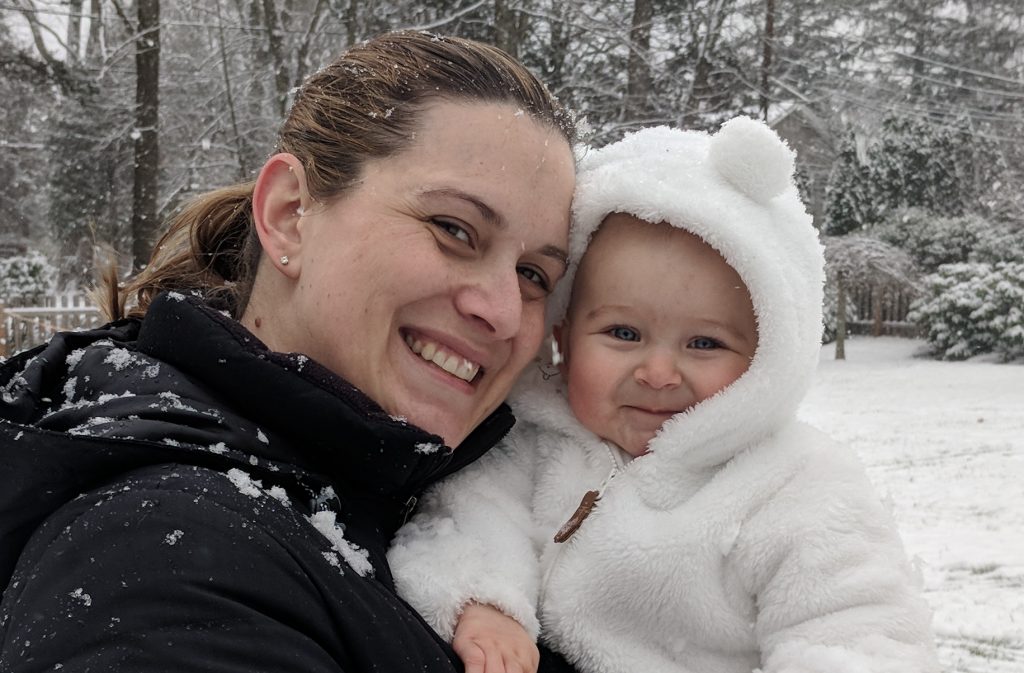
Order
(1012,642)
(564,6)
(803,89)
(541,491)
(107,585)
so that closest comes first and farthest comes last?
(107,585), (541,491), (1012,642), (564,6), (803,89)

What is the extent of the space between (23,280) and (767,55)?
17401 millimetres

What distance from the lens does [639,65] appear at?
1324 centimetres

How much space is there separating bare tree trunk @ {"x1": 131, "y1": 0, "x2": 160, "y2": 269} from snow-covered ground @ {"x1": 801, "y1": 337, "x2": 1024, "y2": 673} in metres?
10.0

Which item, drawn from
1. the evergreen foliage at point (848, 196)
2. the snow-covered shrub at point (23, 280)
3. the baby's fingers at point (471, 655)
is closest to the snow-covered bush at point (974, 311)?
the evergreen foliage at point (848, 196)

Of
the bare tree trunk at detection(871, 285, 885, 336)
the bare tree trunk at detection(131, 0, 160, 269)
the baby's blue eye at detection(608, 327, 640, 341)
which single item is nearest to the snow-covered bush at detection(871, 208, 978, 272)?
the bare tree trunk at detection(871, 285, 885, 336)

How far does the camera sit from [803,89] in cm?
1650

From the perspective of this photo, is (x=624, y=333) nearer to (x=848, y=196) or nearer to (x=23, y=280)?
(x=23, y=280)

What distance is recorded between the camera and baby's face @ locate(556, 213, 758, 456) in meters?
1.92

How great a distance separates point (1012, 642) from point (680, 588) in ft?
12.9

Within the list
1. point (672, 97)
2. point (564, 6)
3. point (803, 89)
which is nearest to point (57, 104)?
point (564, 6)

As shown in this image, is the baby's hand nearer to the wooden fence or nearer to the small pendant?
the small pendant

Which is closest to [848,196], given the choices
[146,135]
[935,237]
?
[935,237]

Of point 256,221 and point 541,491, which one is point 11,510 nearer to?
point 256,221

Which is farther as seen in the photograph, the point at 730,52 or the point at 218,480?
the point at 730,52
